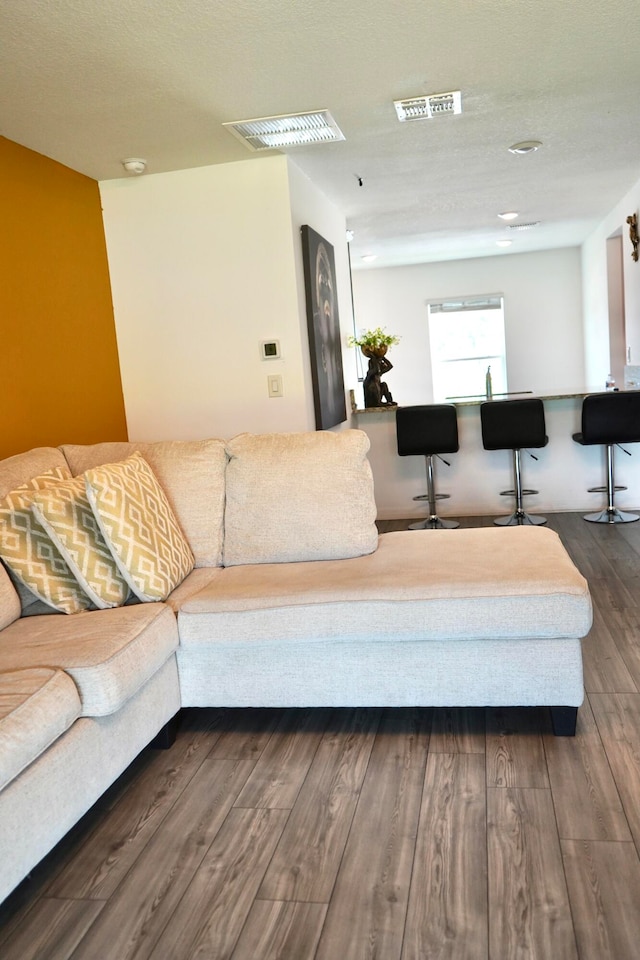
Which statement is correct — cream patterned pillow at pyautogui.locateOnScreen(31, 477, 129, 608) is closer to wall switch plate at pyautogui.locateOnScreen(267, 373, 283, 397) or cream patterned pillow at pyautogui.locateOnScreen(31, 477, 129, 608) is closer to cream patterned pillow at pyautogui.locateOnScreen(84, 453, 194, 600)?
cream patterned pillow at pyautogui.locateOnScreen(84, 453, 194, 600)

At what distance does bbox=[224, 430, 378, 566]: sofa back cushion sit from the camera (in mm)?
2943

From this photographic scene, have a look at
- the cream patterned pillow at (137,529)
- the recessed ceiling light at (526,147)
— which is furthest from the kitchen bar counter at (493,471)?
the cream patterned pillow at (137,529)

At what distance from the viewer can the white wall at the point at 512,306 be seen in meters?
9.30

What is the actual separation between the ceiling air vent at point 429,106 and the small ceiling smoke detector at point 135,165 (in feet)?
4.46

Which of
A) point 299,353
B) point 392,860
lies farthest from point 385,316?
point 392,860

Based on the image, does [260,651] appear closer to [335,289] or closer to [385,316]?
[335,289]

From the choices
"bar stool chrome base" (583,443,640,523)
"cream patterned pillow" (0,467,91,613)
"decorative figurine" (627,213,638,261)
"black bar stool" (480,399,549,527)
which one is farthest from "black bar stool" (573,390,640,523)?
"cream patterned pillow" (0,467,91,613)

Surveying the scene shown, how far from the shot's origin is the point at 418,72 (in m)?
3.21

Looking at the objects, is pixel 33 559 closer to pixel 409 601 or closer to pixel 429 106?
pixel 409 601

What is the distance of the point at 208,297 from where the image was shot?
14.5 feet

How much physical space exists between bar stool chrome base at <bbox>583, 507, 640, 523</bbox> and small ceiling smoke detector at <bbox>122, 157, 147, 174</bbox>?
11.6ft

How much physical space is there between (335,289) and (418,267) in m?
4.41

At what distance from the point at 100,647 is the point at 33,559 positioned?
1.87 ft

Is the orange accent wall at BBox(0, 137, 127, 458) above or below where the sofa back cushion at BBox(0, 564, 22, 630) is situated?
above
